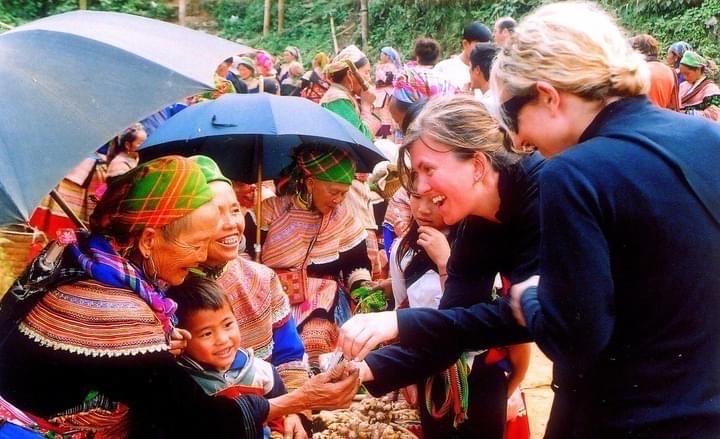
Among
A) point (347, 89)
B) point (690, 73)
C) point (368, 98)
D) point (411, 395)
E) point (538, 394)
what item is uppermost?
point (347, 89)

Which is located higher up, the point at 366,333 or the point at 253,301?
the point at 366,333

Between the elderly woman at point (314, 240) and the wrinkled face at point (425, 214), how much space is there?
875 millimetres

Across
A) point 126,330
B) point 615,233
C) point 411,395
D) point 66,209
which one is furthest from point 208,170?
point 615,233

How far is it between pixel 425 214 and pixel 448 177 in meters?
0.60

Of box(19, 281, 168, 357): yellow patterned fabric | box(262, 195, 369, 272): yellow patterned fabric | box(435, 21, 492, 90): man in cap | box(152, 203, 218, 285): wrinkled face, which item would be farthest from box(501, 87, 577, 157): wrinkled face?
box(435, 21, 492, 90): man in cap

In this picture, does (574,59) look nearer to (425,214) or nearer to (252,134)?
(425,214)

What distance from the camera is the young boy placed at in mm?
2602

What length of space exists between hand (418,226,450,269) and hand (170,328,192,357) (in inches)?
38.2

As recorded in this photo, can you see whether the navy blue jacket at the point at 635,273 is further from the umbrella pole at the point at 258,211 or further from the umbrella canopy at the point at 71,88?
the umbrella pole at the point at 258,211

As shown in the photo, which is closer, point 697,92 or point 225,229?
point 225,229

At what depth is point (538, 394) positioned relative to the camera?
527cm

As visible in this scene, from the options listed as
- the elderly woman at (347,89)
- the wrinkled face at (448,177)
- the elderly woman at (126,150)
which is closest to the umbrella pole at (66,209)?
the wrinkled face at (448,177)

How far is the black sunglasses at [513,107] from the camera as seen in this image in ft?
6.17

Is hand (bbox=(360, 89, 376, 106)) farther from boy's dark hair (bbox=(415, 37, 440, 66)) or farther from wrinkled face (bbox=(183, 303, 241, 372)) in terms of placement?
wrinkled face (bbox=(183, 303, 241, 372))
